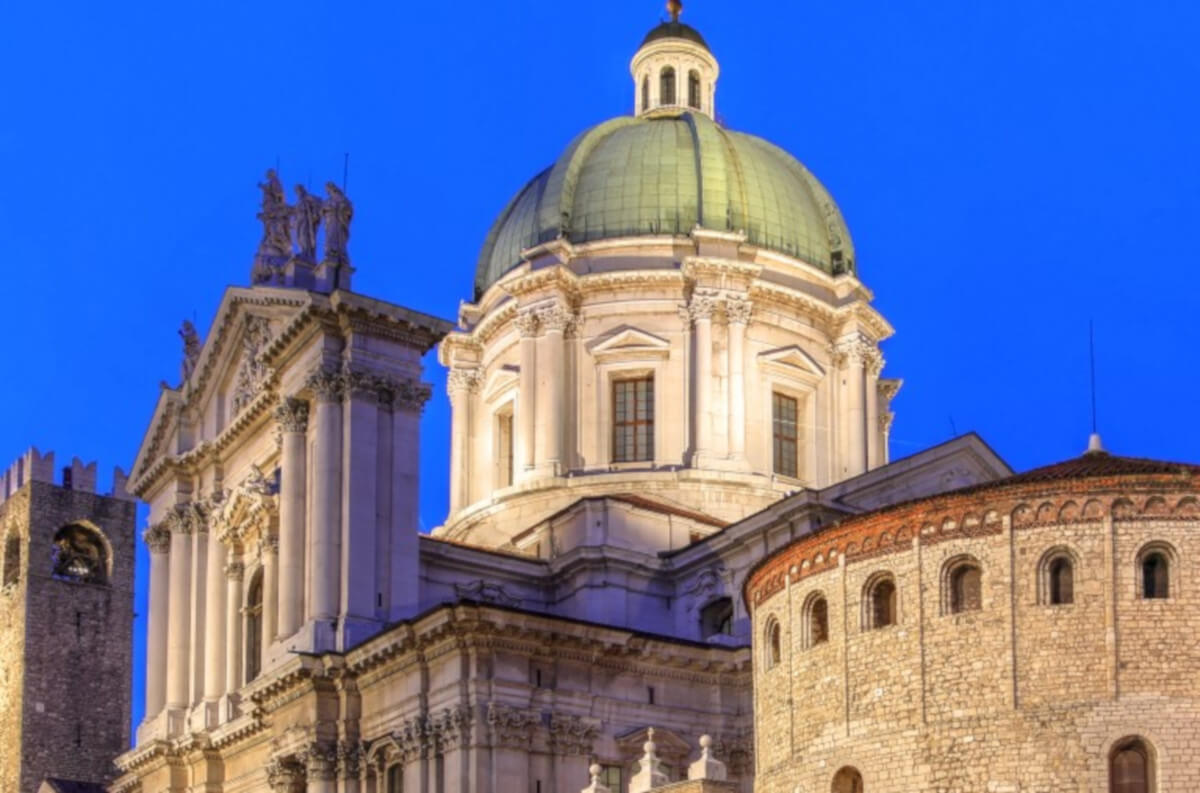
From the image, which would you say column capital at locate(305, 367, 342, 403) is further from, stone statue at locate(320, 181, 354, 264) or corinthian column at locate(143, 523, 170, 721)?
corinthian column at locate(143, 523, 170, 721)

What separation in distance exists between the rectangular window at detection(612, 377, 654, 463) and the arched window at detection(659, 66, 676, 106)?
1098cm

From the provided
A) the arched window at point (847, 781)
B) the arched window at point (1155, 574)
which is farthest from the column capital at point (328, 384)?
the arched window at point (1155, 574)

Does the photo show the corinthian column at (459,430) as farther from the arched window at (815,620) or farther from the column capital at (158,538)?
the arched window at (815,620)

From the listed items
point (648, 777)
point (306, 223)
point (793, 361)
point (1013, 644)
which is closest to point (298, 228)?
point (306, 223)

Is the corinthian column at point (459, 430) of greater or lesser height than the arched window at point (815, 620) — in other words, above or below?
above

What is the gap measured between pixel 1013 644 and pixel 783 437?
29340 mm

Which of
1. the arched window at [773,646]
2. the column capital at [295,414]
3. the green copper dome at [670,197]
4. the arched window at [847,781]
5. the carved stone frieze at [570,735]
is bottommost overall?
the arched window at [847,781]

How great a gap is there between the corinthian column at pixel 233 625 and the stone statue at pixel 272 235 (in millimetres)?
7773

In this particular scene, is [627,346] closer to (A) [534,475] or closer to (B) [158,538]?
(A) [534,475]

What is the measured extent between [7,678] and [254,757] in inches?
1479

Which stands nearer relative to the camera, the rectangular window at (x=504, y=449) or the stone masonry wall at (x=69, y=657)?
the rectangular window at (x=504, y=449)

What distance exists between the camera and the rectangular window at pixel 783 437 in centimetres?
6544

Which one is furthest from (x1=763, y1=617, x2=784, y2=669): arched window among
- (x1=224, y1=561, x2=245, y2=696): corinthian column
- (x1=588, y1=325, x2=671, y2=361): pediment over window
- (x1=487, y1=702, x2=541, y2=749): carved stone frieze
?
(x1=588, y1=325, x2=671, y2=361): pediment over window

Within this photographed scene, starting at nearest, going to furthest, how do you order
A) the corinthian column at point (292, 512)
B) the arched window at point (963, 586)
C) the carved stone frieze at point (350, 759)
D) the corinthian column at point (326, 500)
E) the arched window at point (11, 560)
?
1. the arched window at point (963, 586)
2. the carved stone frieze at point (350, 759)
3. the corinthian column at point (326, 500)
4. the corinthian column at point (292, 512)
5. the arched window at point (11, 560)
